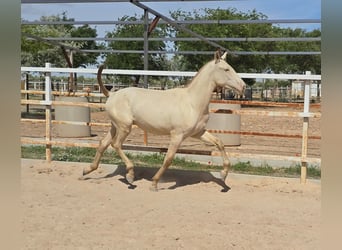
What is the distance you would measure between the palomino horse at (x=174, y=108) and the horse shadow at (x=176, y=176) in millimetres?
304

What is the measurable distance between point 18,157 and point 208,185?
455cm

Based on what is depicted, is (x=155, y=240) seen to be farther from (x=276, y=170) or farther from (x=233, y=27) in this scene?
(x=233, y=27)

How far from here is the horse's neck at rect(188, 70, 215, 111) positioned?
485cm

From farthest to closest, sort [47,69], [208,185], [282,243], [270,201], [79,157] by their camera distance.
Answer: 1. [79,157]
2. [47,69]
3. [208,185]
4. [270,201]
5. [282,243]

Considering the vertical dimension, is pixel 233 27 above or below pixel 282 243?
above

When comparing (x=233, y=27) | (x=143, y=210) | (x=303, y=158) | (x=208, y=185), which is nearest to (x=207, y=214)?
(x=143, y=210)

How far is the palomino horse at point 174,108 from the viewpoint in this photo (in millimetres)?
4773

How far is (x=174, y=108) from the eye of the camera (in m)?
4.80

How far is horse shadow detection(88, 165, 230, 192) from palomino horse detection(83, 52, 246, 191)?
1.00 ft

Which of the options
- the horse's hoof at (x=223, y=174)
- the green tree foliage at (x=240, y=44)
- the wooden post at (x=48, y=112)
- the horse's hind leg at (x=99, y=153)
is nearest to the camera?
the horse's hoof at (x=223, y=174)

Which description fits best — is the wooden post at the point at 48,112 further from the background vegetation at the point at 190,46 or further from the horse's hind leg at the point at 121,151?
the background vegetation at the point at 190,46

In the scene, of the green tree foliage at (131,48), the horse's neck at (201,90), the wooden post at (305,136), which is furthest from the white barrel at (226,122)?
the green tree foliage at (131,48)

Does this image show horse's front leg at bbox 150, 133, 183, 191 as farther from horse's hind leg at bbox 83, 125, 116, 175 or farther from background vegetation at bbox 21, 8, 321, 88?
background vegetation at bbox 21, 8, 321, 88

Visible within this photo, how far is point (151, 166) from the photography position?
6152mm
